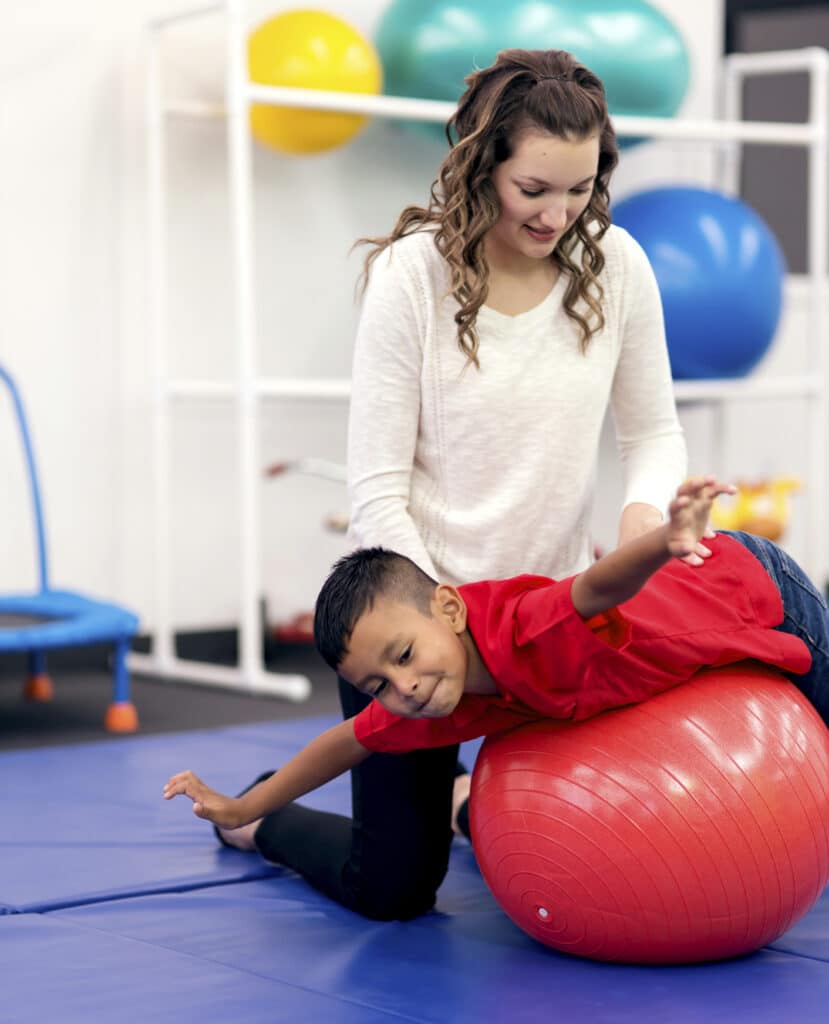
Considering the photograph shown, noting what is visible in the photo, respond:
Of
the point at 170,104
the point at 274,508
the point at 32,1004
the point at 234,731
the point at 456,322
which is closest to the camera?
the point at 32,1004

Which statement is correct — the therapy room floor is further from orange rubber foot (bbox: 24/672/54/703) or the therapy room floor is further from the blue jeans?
orange rubber foot (bbox: 24/672/54/703)

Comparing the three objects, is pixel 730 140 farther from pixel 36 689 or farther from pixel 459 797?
pixel 459 797

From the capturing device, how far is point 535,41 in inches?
158

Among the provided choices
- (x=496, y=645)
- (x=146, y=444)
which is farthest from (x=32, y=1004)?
(x=146, y=444)

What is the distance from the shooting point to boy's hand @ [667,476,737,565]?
146 cm

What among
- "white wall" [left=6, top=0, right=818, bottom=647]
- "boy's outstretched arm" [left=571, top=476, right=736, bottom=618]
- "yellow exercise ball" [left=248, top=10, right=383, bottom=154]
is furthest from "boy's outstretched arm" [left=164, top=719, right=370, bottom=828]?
"yellow exercise ball" [left=248, top=10, right=383, bottom=154]

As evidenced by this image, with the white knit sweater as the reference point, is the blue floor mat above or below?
below

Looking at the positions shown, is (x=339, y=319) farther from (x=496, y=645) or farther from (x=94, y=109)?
(x=496, y=645)

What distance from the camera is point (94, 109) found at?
421 cm

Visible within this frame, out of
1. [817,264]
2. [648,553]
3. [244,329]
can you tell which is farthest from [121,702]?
[817,264]

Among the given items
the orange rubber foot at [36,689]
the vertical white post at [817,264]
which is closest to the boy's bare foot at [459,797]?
the orange rubber foot at [36,689]

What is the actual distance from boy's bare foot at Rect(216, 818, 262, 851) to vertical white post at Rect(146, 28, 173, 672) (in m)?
1.78

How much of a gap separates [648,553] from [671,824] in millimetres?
352

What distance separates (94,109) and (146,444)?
0.93 m
